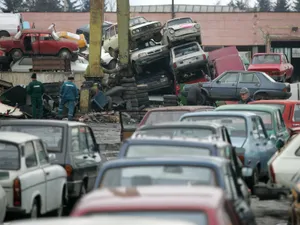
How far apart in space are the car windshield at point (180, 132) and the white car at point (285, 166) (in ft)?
3.38

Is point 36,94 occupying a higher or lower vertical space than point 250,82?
higher

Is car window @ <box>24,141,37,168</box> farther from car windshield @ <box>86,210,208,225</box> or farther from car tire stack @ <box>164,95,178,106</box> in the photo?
car tire stack @ <box>164,95,178,106</box>

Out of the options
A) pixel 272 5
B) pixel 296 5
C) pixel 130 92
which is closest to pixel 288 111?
pixel 130 92

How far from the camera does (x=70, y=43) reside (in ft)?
137

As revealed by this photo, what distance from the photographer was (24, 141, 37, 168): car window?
1208 centimetres

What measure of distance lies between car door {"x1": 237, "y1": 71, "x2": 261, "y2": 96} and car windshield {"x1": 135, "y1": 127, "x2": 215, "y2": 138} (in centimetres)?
2100

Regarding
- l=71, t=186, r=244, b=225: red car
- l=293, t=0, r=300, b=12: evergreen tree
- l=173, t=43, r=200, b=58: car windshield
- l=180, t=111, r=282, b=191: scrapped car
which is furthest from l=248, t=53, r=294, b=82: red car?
l=293, t=0, r=300, b=12: evergreen tree

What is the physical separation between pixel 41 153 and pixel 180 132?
1953mm

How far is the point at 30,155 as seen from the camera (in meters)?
12.3

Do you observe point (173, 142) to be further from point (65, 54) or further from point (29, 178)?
point (65, 54)

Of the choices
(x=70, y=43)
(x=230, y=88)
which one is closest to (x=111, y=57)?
(x=70, y=43)

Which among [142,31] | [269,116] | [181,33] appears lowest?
[142,31]

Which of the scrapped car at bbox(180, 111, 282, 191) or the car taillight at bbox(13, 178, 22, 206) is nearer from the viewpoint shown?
the car taillight at bbox(13, 178, 22, 206)

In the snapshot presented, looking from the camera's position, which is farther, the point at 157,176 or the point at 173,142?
the point at 173,142
